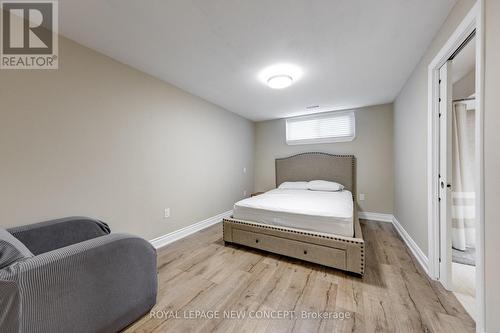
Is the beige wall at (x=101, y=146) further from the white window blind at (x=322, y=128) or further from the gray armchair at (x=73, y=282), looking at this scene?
the white window blind at (x=322, y=128)

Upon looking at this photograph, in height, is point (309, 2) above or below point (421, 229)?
above

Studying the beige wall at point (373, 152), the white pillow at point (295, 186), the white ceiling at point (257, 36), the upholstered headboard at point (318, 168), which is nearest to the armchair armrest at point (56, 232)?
the white ceiling at point (257, 36)

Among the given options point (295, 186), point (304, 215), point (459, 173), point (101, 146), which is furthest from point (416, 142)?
point (101, 146)

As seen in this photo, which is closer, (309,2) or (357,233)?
(309,2)

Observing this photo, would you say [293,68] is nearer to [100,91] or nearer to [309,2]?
[309,2]

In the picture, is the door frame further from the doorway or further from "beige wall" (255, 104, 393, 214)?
"beige wall" (255, 104, 393, 214)

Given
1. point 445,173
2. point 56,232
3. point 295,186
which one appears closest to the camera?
point 56,232

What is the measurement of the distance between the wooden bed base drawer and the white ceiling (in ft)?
6.57

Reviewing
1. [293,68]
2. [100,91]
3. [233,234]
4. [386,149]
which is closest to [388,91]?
[386,149]

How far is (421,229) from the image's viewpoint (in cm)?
199

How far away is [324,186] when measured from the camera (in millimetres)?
3545

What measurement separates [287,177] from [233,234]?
2234mm

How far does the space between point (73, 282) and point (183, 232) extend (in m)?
1.91

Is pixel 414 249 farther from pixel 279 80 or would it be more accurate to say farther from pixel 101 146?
pixel 101 146
